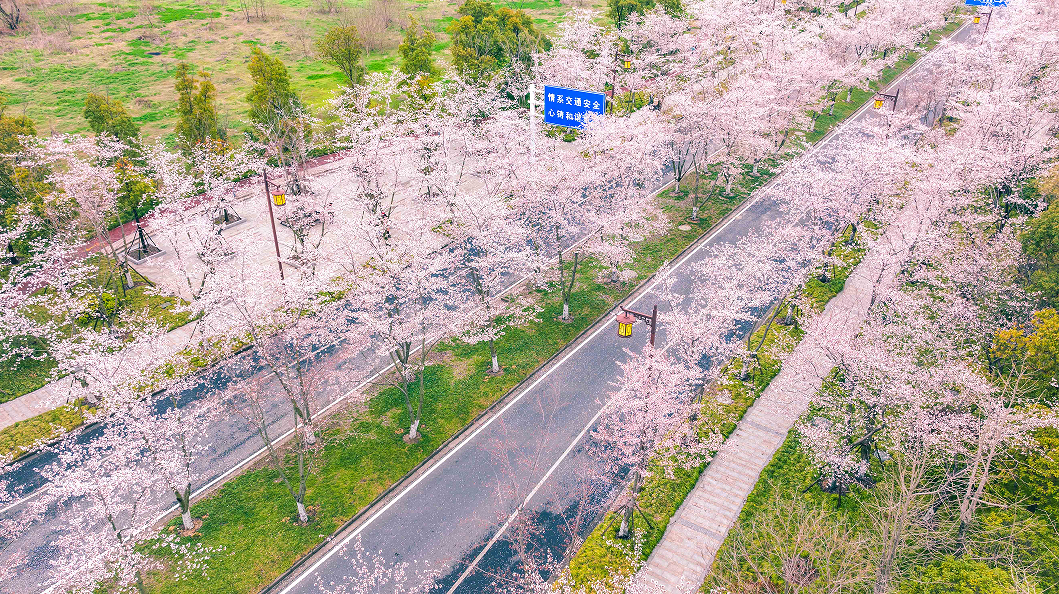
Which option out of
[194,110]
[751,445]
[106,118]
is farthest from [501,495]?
[106,118]

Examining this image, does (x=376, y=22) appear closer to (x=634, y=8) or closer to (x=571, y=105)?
(x=634, y=8)

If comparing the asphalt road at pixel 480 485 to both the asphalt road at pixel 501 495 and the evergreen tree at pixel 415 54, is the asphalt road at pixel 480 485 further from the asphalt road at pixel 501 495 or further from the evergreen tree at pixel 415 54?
the evergreen tree at pixel 415 54

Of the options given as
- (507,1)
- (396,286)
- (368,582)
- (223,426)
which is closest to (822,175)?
(396,286)

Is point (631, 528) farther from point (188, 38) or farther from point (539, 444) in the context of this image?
point (188, 38)

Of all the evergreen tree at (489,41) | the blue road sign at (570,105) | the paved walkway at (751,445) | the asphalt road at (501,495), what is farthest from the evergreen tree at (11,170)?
the paved walkway at (751,445)

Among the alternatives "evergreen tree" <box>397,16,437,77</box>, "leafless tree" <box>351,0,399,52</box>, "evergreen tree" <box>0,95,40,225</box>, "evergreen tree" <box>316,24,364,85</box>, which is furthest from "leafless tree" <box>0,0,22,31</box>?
"evergreen tree" <box>397,16,437,77</box>

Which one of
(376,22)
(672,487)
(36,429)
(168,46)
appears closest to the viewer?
(672,487)
